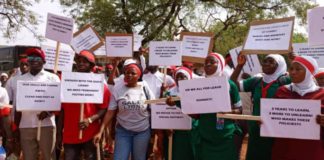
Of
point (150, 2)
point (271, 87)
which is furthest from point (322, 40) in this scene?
point (150, 2)

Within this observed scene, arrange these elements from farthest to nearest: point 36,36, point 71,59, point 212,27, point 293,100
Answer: point 212,27
point 36,36
point 71,59
point 293,100

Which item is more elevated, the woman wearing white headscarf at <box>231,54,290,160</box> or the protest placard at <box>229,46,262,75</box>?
the protest placard at <box>229,46,262,75</box>

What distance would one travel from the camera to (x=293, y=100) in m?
4.07

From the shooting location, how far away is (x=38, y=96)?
5.24m

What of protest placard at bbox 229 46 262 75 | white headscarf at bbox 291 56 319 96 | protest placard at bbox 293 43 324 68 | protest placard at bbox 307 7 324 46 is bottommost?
white headscarf at bbox 291 56 319 96

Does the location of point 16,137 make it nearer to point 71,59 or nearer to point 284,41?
point 71,59

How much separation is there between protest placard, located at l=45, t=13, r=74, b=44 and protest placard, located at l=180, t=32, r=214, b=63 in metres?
1.90

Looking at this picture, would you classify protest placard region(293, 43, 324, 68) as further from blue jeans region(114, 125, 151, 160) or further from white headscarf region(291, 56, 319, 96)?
blue jeans region(114, 125, 151, 160)

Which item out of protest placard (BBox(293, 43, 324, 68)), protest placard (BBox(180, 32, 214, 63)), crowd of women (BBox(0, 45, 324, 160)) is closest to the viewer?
crowd of women (BBox(0, 45, 324, 160))

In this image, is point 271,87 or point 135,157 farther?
point 135,157

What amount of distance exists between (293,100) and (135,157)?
2238mm

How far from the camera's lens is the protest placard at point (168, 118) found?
5.31 metres

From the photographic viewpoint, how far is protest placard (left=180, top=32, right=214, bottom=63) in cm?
707

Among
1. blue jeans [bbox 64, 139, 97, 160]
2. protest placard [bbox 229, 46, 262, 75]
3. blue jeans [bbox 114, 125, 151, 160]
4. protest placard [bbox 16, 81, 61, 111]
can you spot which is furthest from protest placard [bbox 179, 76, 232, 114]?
protest placard [bbox 229, 46, 262, 75]
